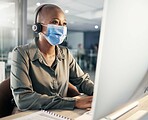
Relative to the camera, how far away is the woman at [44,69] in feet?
3.30

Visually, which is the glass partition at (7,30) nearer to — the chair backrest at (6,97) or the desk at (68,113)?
the chair backrest at (6,97)

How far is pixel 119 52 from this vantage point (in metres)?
0.49

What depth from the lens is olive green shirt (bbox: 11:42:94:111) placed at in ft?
3.30

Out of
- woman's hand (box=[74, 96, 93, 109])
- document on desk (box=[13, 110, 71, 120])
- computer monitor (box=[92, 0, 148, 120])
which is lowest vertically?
document on desk (box=[13, 110, 71, 120])

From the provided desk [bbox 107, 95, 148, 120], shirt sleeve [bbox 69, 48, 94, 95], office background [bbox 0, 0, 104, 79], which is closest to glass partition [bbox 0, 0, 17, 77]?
office background [bbox 0, 0, 104, 79]

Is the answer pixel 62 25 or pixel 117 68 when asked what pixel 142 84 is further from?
pixel 62 25

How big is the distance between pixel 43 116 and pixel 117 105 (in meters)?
0.42

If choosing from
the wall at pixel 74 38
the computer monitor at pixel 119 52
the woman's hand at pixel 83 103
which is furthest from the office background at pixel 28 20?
the computer monitor at pixel 119 52

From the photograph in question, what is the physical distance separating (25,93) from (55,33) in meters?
0.37

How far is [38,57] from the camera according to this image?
3.54 feet

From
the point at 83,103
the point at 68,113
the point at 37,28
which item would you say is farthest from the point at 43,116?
the point at 37,28

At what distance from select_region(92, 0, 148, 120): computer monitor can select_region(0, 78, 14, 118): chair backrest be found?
711 millimetres

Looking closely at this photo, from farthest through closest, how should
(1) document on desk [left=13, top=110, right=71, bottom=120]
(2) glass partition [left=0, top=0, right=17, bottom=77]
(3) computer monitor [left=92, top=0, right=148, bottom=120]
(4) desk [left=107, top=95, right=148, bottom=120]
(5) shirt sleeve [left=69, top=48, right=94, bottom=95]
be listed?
(5) shirt sleeve [left=69, top=48, right=94, bottom=95]
(2) glass partition [left=0, top=0, right=17, bottom=77]
(1) document on desk [left=13, top=110, right=71, bottom=120]
(4) desk [left=107, top=95, right=148, bottom=120]
(3) computer monitor [left=92, top=0, right=148, bottom=120]

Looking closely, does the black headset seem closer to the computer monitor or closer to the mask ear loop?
the mask ear loop
